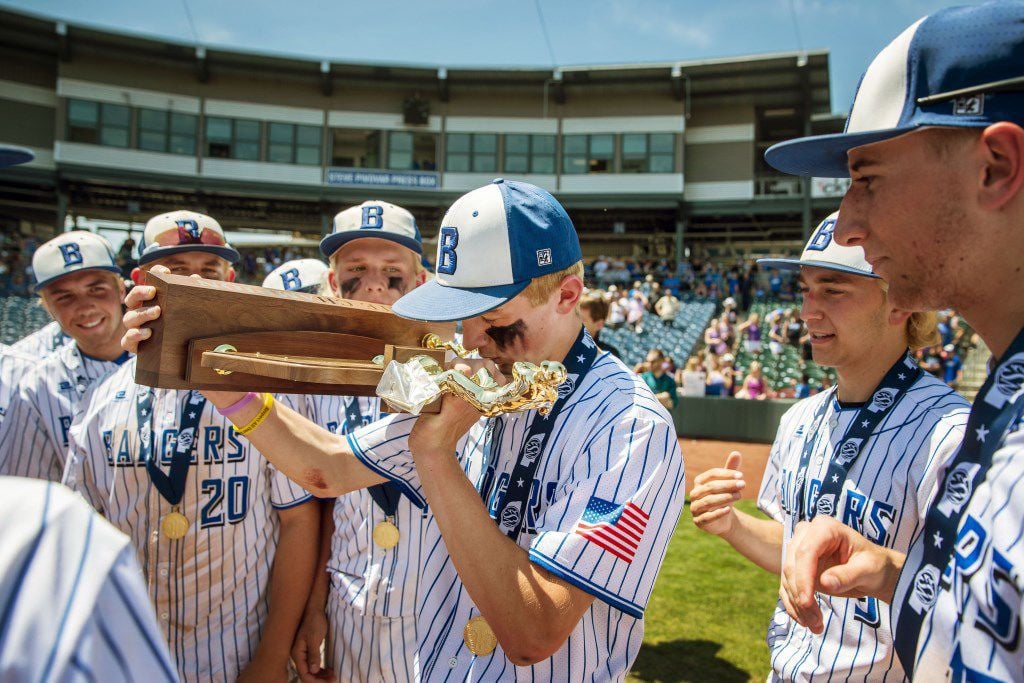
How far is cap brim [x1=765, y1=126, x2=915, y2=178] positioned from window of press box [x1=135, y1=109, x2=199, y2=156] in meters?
32.8

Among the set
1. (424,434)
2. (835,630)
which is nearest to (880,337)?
(835,630)

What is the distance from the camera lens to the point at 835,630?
2.18 metres

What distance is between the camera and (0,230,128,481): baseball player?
3455 mm

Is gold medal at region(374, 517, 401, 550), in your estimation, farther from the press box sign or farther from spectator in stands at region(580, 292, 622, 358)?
the press box sign

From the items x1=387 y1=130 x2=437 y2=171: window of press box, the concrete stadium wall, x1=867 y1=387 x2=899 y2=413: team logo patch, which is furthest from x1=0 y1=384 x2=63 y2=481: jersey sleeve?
x1=387 y1=130 x2=437 y2=171: window of press box

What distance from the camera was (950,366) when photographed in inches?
643

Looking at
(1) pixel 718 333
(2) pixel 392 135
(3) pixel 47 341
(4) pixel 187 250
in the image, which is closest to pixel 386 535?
(4) pixel 187 250

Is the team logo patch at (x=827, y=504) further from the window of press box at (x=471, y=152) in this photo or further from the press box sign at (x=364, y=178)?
the window of press box at (x=471, y=152)

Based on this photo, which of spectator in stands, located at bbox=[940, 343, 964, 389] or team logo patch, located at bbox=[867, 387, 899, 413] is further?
spectator in stands, located at bbox=[940, 343, 964, 389]

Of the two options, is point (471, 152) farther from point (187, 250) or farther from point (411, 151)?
point (187, 250)

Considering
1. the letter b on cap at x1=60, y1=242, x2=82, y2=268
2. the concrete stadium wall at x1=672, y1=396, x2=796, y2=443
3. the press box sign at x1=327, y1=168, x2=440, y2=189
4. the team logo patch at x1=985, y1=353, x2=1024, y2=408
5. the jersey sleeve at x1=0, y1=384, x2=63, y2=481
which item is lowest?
the concrete stadium wall at x1=672, y1=396, x2=796, y2=443

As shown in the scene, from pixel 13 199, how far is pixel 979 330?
3800 centimetres

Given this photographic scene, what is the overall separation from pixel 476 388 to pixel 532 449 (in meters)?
0.34

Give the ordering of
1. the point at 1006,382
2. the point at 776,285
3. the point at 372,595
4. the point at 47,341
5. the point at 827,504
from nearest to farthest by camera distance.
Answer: the point at 1006,382 < the point at 827,504 < the point at 372,595 < the point at 47,341 < the point at 776,285
